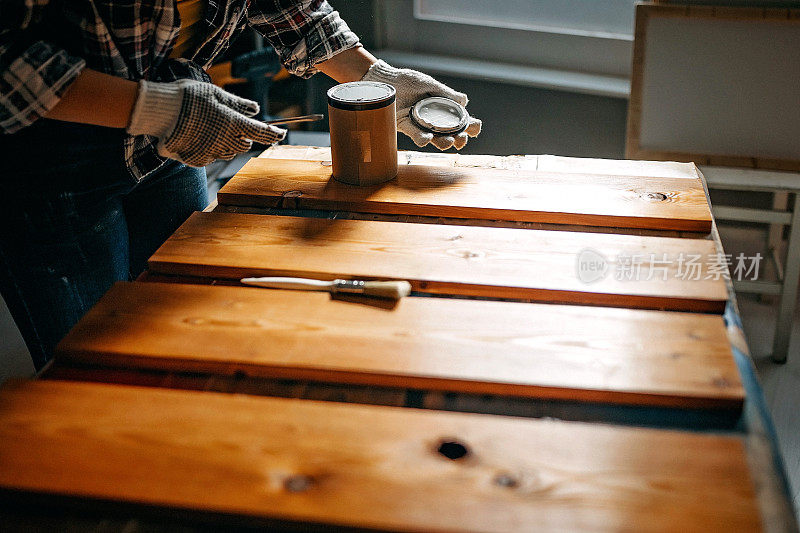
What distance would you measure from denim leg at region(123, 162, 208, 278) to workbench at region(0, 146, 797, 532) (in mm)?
195

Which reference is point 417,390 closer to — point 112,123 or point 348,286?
point 348,286

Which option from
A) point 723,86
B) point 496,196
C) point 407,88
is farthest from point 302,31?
point 723,86

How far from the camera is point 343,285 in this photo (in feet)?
3.21

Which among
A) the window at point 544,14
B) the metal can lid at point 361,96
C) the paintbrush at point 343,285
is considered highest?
the window at point 544,14

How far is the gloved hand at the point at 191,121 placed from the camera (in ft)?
3.48

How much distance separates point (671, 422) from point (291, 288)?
1.76 ft

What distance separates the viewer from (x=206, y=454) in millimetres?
720

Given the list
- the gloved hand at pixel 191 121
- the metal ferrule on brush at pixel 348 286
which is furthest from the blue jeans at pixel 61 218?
the metal ferrule on brush at pixel 348 286

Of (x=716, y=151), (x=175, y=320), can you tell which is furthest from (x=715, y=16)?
(x=175, y=320)

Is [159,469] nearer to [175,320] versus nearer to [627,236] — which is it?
[175,320]

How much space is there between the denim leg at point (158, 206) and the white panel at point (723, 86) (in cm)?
147

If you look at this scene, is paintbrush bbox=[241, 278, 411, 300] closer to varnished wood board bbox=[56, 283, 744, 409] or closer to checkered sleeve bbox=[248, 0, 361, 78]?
varnished wood board bbox=[56, 283, 744, 409]

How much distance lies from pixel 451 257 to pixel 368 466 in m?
0.43

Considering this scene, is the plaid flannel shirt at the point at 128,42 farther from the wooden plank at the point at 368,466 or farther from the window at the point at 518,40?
the window at the point at 518,40
